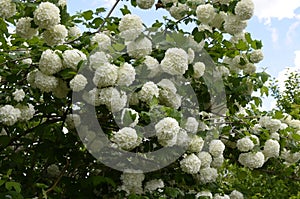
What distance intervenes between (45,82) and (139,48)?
1.84 feet

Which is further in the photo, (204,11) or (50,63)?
(204,11)

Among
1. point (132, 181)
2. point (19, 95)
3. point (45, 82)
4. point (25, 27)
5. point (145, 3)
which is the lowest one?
point (132, 181)

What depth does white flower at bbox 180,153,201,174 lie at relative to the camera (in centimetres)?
287

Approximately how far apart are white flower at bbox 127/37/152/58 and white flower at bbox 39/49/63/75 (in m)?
0.42

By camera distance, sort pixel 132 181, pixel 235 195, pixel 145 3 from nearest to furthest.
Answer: pixel 132 181 → pixel 145 3 → pixel 235 195

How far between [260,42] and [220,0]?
1.81 feet

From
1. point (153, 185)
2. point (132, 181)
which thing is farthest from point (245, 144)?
point (132, 181)

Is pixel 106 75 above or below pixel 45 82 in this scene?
above

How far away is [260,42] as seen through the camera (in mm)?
3451

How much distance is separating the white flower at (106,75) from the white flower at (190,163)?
2.66 ft

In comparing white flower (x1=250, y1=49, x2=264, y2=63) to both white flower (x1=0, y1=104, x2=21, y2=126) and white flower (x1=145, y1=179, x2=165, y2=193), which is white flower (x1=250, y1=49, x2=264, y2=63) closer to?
white flower (x1=145, y1=179, x2=165, y2=193)

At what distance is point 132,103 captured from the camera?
8.29 ft

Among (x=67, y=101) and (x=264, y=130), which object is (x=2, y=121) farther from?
(x=264, y=130)

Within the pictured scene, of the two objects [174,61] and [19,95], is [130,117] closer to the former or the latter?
[174,61]
